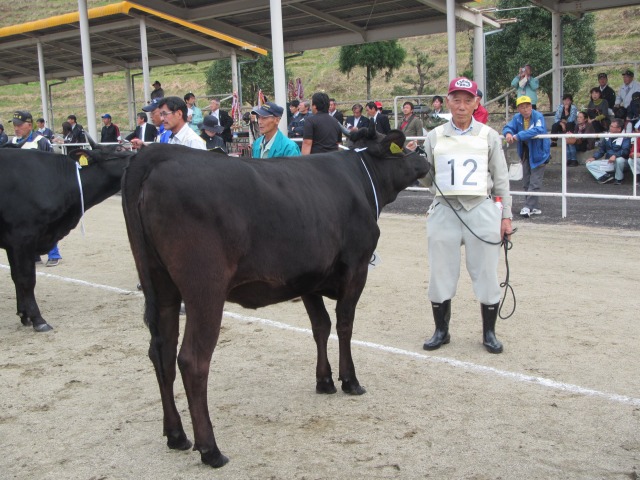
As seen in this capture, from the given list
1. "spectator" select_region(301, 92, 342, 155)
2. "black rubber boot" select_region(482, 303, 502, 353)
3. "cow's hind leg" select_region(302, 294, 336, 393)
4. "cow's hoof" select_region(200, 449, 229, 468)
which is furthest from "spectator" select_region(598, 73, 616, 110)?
"cow's hoof" select_region(200, 449, 229, 468)

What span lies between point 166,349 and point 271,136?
3.34 meters

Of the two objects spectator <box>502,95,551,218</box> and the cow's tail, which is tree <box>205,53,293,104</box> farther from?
the cow's tail

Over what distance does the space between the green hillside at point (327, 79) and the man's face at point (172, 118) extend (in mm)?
29159

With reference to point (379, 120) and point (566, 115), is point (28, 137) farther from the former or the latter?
point (566, 115)

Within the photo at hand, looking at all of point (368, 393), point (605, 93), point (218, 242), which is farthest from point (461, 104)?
point (605, 93)

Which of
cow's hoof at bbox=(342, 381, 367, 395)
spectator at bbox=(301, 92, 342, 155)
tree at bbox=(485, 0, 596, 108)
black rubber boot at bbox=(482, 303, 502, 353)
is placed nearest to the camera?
cow's hoof at bbox=(342, 381, 367, 395)

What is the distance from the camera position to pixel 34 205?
6859 millimetres

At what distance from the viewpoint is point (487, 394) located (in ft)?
15.6

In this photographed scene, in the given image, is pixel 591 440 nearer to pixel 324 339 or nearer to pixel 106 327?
pixel 324 339

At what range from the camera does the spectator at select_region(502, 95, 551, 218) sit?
1194cm

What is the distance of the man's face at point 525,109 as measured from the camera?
39.1 ft

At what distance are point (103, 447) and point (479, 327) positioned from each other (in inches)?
136

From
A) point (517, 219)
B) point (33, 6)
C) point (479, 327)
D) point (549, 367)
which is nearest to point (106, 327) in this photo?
point (479, 327)

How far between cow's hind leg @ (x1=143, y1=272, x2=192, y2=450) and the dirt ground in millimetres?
107
